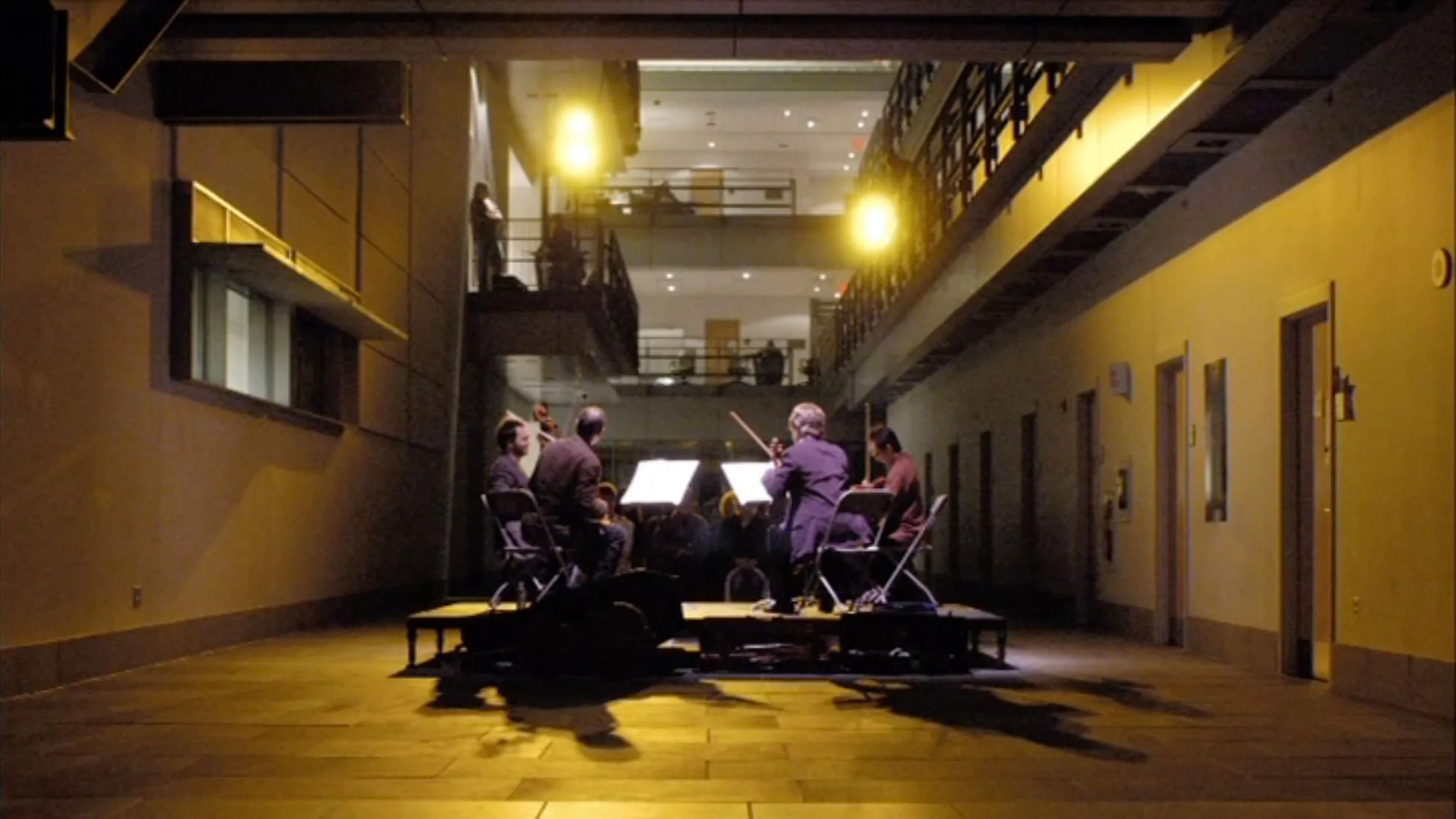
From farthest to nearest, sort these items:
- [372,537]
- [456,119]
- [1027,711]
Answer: [456,119] < [372,537] < [1027,711]

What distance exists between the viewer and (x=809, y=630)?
1033 cm

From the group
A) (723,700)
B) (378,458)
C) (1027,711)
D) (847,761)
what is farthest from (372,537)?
(847,761)

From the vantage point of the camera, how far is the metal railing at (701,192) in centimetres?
3531

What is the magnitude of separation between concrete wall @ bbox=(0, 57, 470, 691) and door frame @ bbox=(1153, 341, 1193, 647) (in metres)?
7.39

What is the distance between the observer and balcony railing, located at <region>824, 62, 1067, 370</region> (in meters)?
14.7

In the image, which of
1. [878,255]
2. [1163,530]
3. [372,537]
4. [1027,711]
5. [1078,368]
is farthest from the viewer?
[878,255]

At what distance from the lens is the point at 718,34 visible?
29.7 feet

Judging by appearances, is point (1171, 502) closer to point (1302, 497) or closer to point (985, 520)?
point (1302, 497)

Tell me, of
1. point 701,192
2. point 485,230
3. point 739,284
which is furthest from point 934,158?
point 701,192

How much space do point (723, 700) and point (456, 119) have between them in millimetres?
14914

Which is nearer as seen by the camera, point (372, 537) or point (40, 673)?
A: point (40, 673)

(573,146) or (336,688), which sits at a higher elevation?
(573,146)

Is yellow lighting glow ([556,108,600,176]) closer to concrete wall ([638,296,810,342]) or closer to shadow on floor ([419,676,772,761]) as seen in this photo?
shadow on floor ([419,676,772,761])

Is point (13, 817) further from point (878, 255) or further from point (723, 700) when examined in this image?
point (878, 255)
